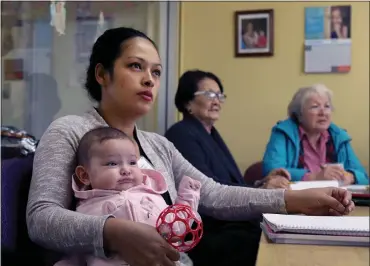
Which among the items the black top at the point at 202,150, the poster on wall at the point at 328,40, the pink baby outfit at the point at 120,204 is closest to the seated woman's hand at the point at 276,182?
the black top at the point at 202,150

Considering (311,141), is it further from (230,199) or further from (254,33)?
(230,199)

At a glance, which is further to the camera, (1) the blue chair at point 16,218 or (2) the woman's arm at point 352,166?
(2) the woman's arm at point 352,166

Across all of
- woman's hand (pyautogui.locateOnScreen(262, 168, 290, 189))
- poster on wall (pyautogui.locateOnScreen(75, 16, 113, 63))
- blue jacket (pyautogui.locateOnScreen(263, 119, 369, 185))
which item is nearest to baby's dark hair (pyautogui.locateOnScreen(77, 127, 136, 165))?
woman's hand (pyautogui.locateOnScreen(262, 168, 290, 189))

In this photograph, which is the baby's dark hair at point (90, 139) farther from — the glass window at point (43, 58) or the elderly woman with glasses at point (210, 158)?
the glass window at point (43, 58)

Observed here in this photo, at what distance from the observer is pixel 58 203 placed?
2.90ft

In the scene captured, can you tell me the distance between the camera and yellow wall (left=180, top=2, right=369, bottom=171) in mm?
2523

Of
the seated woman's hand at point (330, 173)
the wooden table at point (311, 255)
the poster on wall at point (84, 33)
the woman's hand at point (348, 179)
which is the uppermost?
the poster on wall at point (84, 33)

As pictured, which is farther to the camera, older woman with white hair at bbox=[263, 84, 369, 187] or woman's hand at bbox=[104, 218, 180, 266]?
older woman with white hair at bbox=[263, 84, 369, 187]

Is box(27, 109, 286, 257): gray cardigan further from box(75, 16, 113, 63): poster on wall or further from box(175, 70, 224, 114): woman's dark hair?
box(75, 16, 113, 63): poster on wall

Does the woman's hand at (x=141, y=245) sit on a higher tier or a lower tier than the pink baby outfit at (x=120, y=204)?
lower

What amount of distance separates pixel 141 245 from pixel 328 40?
210 centimetres

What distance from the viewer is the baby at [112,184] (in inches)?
34.7

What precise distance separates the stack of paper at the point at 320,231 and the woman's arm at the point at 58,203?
296 millimetres

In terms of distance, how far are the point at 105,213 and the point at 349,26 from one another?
2.08 metres
